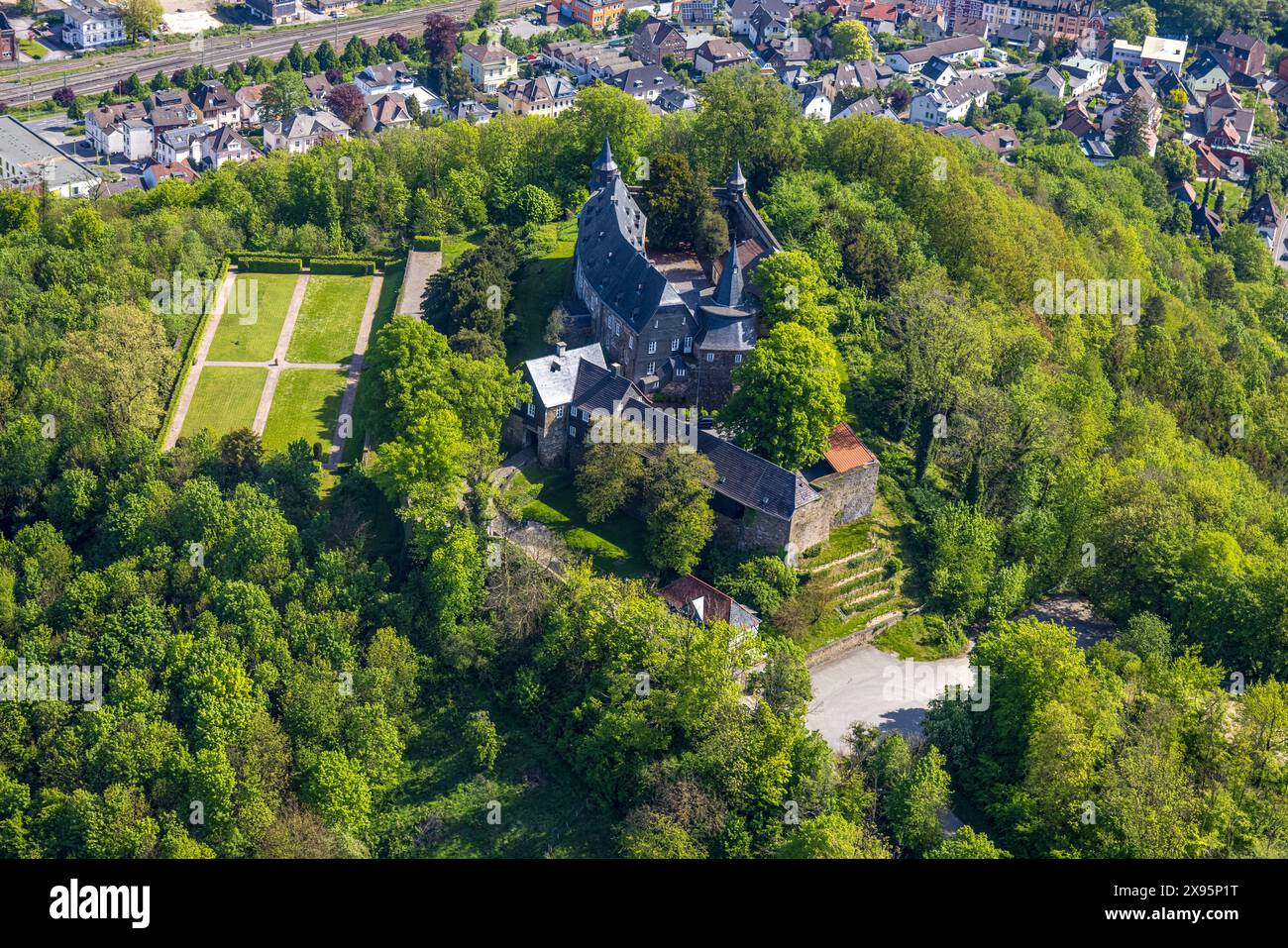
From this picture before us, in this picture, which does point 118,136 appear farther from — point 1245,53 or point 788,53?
point 1245,53

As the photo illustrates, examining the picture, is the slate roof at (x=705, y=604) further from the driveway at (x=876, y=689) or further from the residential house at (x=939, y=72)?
the residential house at (x=939, y=72)

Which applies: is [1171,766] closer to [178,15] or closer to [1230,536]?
[1230,536]

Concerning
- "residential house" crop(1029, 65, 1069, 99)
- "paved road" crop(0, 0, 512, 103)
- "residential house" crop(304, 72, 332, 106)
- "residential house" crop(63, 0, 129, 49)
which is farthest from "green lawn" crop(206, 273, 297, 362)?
"residential house" crop(1029, 65, 1069, 99)

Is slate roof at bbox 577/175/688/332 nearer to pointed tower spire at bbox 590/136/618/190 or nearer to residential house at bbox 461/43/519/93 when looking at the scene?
pointed tower spire at bbox 590/136/618/190

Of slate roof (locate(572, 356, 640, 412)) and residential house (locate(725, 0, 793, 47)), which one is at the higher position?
slate roof (locate(572, 356, 640, 412))

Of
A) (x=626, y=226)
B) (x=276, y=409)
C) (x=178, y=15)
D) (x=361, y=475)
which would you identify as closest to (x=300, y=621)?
(x=361, y=475)

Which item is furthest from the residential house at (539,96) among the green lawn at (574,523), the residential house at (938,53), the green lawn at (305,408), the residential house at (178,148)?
the green lawn at (574,523)

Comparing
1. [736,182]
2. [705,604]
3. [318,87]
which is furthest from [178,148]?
[705,604]
